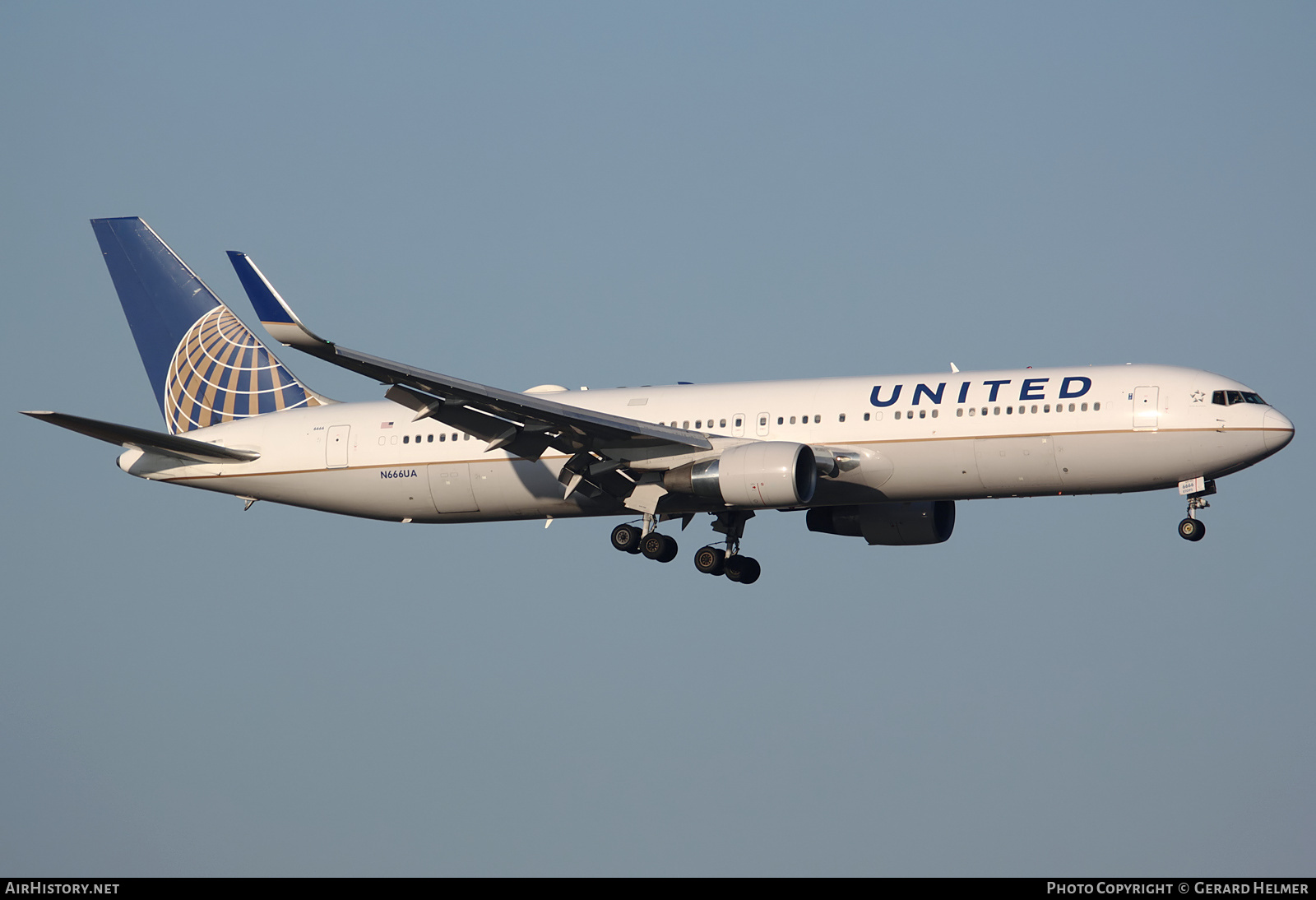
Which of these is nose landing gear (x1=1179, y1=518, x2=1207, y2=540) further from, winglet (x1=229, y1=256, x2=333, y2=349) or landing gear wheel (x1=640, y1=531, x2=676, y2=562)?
winglet (x1=229, y1=256, x2=333, y2=349)

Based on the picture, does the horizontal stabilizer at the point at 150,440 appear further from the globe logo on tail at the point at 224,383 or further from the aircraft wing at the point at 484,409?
the aircraft wing at the point at 484,409

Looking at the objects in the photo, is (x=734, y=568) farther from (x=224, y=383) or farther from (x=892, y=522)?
(x=224, y=383)

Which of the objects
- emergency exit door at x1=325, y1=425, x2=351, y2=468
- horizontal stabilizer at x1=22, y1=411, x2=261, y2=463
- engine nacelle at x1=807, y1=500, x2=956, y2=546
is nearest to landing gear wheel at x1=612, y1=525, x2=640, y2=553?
engine nacelle at x1=807, y1=500, x2=956, y2=546

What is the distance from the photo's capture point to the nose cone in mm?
43156

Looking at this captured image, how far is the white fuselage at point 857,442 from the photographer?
4344 centimetres

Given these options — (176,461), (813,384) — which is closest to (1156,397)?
(813,384)

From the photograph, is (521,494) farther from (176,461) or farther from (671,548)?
(176,461)

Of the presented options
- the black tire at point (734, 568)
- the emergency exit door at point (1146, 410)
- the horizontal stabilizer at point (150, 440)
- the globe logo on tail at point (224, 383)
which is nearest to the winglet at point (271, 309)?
the horizontal stabilizer at point (150, 440)

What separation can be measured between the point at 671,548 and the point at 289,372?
14.6 m

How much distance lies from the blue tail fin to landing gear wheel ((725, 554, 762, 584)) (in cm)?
1424

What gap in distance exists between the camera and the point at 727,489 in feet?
147

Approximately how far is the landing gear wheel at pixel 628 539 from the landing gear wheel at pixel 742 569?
4.10 m

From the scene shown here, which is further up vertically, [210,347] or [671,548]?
[210,347]
